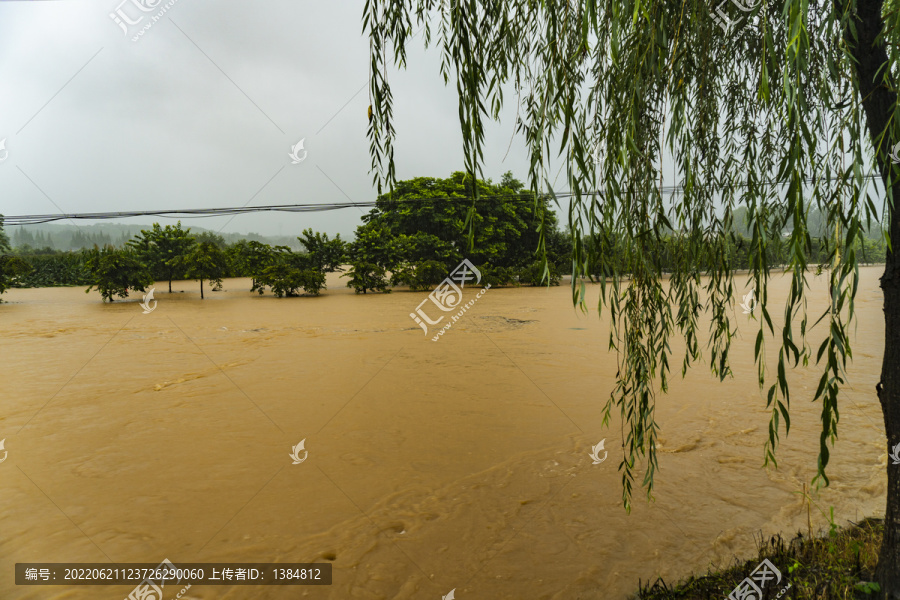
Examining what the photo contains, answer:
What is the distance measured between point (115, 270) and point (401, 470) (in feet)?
38.2

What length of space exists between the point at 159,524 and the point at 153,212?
1077 centimetres

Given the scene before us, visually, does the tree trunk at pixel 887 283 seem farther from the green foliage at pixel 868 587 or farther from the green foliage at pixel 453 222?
the green foliage at pixel 453 222

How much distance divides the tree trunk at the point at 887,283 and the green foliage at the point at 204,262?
1315 centimetres

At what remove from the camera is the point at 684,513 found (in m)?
2.44

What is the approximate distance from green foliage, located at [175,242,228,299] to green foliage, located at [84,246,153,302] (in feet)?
3.21

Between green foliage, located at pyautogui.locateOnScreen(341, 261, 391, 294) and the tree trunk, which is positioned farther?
green foliage, located at pyautogui.locateOnScreen(341, 261, 391, 294)

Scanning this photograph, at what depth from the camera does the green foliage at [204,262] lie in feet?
40.2
